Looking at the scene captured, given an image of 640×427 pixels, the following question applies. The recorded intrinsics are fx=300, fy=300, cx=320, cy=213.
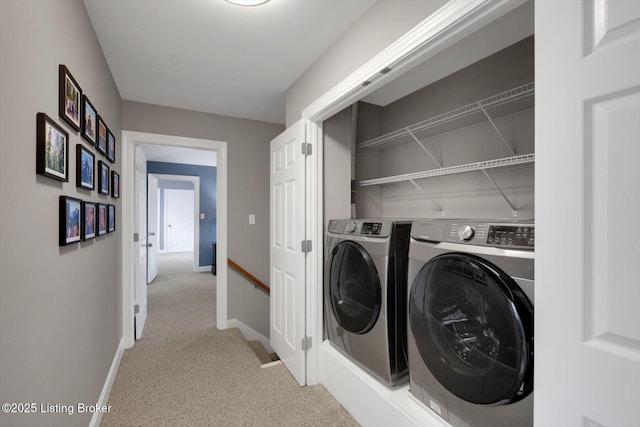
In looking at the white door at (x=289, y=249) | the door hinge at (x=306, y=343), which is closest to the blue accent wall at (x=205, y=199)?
the white door at (x=289, y=249)

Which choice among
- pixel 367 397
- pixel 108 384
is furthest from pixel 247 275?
pixel 367 397

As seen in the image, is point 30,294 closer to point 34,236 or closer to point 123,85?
point 34,236

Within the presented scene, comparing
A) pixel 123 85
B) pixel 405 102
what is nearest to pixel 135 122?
pixel 123 85

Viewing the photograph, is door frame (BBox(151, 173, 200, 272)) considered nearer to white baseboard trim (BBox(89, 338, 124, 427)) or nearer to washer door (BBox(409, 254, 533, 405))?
white baseboard trim (BBox(89, 338, 124, 427))

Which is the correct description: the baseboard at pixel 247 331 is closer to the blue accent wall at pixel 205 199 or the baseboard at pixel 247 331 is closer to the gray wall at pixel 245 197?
the gray wall at pixel 245 197

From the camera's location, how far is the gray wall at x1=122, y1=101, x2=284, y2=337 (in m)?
3.26

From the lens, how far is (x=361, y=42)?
167 centimetres

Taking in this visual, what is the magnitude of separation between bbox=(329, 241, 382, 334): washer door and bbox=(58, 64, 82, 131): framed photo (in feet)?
5.09

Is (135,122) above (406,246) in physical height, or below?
above

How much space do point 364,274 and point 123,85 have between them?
259 cm

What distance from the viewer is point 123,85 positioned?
2.60 metres

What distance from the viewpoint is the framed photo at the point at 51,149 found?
3.47 ft

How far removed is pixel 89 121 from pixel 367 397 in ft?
7.23

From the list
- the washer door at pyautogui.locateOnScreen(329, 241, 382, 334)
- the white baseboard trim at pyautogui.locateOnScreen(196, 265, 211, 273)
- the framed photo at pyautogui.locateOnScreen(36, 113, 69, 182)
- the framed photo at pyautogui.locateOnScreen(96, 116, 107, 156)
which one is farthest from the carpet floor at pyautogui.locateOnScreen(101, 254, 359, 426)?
the white baseboard trim at pyautogui.locateOnScreen(196, 265, 211, 273)
